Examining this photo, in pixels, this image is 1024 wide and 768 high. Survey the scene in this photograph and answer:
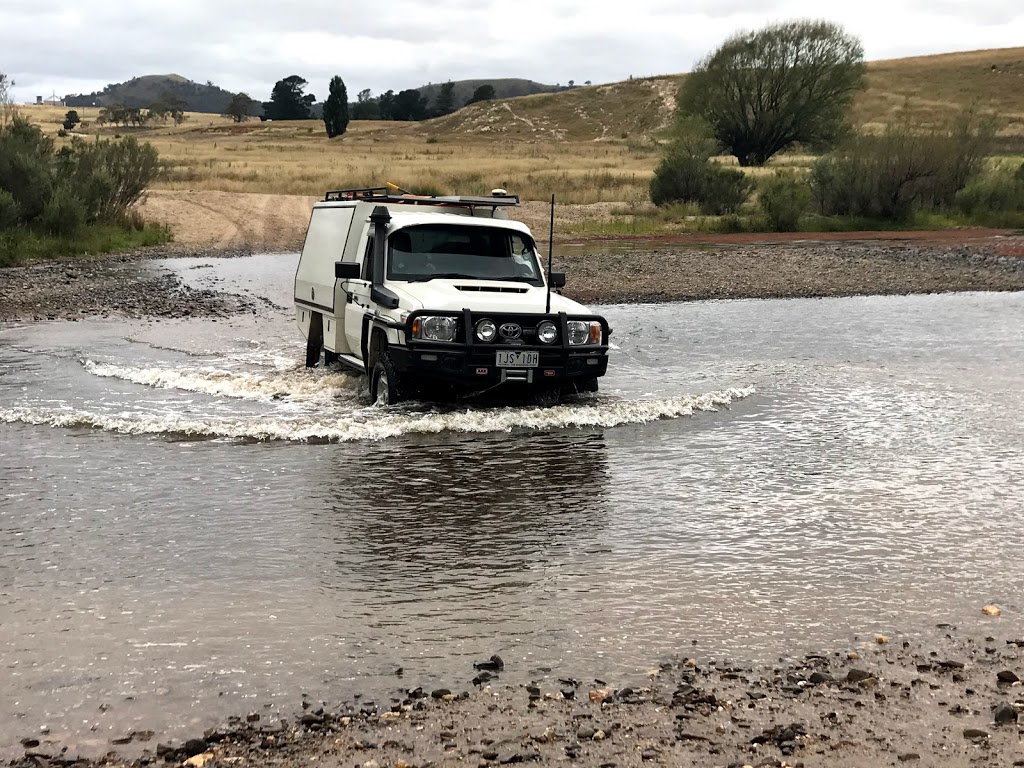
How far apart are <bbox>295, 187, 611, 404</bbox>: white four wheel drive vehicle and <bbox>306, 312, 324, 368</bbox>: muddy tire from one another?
7 centimetres

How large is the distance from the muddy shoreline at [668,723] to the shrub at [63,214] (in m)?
27.1

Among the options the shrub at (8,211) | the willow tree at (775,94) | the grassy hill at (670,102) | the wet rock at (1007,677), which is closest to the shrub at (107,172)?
the shrub at (8,211)

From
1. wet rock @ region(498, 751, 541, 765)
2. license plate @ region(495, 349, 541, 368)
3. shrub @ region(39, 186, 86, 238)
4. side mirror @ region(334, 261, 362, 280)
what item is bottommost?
wet rock @ region(498, 751, 541, 765)

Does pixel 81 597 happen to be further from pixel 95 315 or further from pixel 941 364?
pixel 95 315

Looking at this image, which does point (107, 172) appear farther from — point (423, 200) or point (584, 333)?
point (584, 333)

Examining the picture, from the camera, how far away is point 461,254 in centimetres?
1150

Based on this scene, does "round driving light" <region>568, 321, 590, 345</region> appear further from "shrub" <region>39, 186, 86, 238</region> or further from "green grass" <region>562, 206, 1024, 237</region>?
"green grass" <region>562, 206, 1024, 237</region>

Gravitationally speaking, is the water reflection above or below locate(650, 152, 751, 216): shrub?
below

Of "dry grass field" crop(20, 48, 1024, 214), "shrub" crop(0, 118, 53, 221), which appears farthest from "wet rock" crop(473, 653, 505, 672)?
"dry grass field" crop(20, 48, 1024, 214)

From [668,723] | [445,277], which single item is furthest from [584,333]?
[668,723]

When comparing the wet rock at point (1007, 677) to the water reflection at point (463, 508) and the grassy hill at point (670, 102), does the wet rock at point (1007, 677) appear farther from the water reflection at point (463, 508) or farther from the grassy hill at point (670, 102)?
the grassy hill at point (670, 102)

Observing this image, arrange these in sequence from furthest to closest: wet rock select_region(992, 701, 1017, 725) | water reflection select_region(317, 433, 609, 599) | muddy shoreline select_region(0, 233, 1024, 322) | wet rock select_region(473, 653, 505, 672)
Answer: muddy shoreline select_region(0, 233, 1024, 322) < water reflection select_region(317, 433, 609, 599) < wet rock select_region(473, 653, 505, 672) < wet rock select_region(992, 701, 1017, 725)

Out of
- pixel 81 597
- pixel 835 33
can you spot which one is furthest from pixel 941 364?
pixel 835 33

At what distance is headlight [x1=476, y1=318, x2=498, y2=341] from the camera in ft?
33.3
